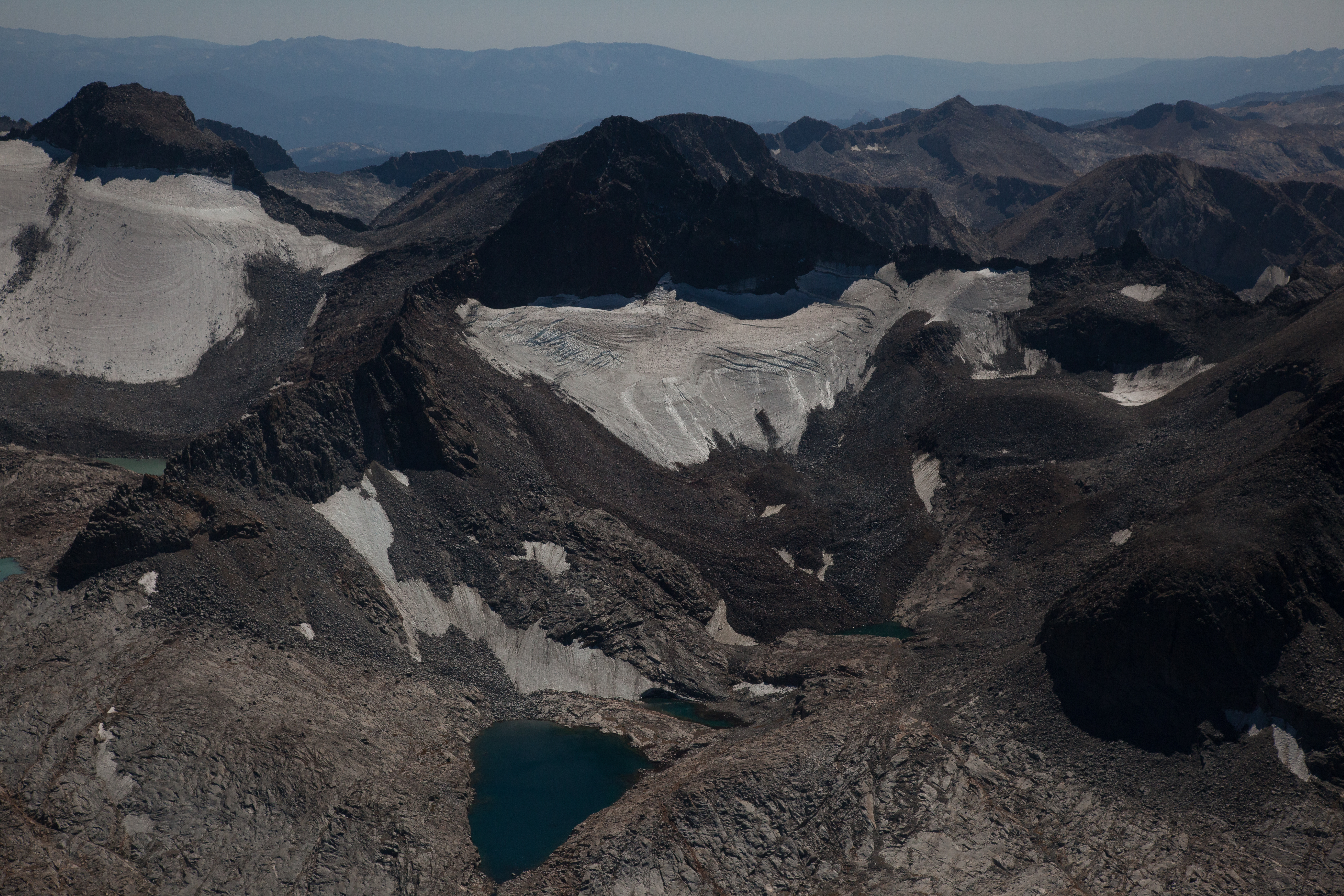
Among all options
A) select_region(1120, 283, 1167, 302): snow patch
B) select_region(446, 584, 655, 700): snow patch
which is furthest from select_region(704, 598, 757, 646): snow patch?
select_region(1120, 283, 1167, 302): snow patch

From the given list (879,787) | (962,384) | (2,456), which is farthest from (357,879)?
(962,384)

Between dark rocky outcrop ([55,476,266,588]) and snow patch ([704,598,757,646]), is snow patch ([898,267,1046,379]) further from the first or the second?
dark rocky outcrop ([55,476,266,588])

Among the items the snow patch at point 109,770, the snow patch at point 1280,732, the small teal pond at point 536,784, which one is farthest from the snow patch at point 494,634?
the snow patch at point 1280,732

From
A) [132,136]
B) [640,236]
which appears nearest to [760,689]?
Answer: [640,236]

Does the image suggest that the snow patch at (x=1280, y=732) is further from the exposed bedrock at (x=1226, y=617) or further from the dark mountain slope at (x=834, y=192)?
the dark mountain slope at (x=834, y=192)

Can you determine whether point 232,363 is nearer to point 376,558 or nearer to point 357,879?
point 376,558
